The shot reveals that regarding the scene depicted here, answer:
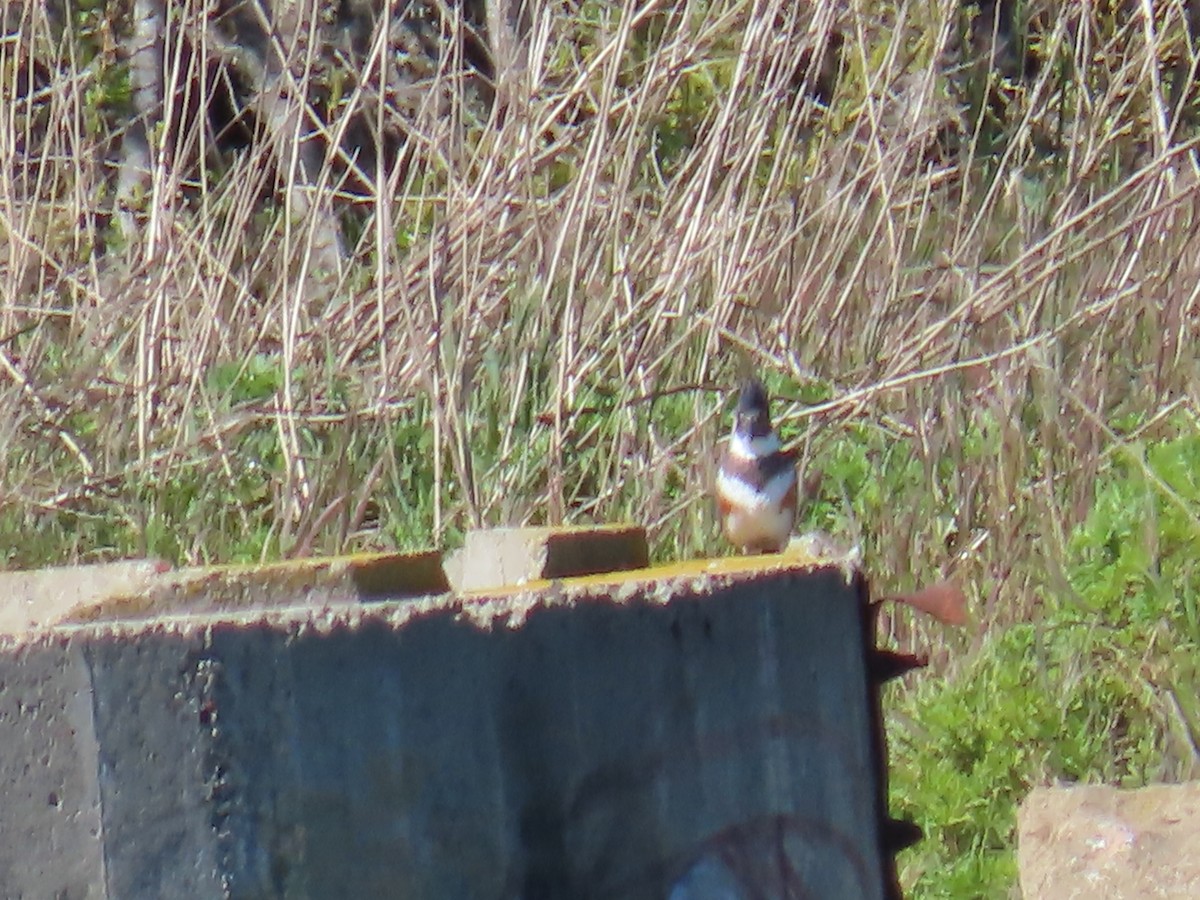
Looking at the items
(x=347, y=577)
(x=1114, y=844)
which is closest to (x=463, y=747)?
(x=347, y=577)

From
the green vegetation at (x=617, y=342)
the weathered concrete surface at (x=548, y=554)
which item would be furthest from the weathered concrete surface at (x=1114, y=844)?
the weathered concrete surface at (x=548, y=554)

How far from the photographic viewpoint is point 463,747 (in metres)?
1.55

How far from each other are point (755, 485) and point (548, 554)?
5.07ft

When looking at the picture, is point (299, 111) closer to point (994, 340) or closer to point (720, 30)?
point (720, 30)

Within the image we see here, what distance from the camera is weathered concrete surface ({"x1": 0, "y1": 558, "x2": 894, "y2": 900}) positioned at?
1.42 m

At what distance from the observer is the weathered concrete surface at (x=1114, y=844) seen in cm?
289

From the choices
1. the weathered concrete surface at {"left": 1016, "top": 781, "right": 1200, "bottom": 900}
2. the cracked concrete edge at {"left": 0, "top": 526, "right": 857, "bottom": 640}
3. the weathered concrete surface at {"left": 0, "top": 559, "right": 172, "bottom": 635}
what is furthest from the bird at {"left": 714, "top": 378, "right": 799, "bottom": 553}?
the weathered concrete surface at {"left": 0, "top": 559, "right": 172, "bottom": 635}

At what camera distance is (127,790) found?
1412mm

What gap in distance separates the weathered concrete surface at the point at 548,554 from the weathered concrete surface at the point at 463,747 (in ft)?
0.75

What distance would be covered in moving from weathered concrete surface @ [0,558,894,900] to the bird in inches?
64.0

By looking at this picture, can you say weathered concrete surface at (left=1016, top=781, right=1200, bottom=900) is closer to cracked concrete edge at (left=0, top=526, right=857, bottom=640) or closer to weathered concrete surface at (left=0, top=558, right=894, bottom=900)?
cracked concrete edge at (left=0, top=526, right=857, bottom=640)

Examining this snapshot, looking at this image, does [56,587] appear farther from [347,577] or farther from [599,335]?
[599,335]

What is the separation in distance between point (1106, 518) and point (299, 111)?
70.8 inches

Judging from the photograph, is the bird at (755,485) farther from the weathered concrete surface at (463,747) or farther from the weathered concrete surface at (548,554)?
the weathered concrete surface at (463,747)
